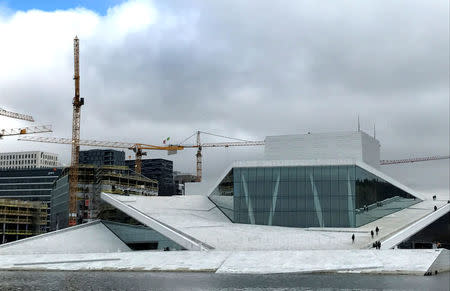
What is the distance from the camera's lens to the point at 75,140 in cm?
12762

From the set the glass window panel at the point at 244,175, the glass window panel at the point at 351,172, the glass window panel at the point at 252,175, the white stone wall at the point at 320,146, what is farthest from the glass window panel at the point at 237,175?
the glass window panel at the point at 351,172

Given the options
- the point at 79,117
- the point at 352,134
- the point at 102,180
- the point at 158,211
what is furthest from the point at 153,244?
the point at 79,117

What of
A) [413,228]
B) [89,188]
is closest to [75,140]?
[89,188]

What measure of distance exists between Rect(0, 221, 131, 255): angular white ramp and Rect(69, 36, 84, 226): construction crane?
44.2 meters

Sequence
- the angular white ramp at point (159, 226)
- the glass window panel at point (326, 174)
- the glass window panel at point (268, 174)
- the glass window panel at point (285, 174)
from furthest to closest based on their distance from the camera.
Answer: the glass window panel at point (268, 174) → the glass window panel at point (285, 174) → the glass window panel at point (326, 174) → the angular white ramp at point (159, 226)

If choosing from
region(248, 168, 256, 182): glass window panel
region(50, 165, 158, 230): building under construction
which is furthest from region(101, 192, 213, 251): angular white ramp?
region(50, 165, 158, 230): building under construction

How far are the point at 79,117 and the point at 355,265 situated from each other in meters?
90.6

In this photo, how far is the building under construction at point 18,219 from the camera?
433 ft

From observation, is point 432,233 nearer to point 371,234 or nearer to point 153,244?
point 371,234

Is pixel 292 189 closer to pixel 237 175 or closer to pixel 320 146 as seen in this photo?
pixel 237 175

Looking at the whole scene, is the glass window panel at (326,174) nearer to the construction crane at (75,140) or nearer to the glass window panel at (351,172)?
the glass window panel at (351,172)

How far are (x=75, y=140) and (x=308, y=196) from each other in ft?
232

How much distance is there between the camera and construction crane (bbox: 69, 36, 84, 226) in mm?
118938

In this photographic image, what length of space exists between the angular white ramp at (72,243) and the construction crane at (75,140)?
44.2 metres
